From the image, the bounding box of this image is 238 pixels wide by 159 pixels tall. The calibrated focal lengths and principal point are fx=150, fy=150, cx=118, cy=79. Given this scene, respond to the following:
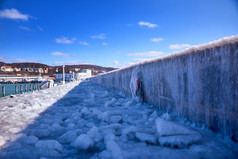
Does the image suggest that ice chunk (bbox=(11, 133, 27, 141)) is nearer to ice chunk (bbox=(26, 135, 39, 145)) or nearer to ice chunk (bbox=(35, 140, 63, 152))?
ice chunk (bbox=(26, 135, 39, 145))

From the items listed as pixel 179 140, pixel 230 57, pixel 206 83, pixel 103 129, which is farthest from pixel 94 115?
pixel 230 57

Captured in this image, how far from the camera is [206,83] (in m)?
1.77

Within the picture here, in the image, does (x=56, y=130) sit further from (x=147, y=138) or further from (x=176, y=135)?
(x=176, y=135)

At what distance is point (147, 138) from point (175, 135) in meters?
0.31

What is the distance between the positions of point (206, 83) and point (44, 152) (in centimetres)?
195

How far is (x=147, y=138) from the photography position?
5.72ft

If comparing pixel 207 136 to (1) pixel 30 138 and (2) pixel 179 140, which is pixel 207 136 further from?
(1) pixel 30 138

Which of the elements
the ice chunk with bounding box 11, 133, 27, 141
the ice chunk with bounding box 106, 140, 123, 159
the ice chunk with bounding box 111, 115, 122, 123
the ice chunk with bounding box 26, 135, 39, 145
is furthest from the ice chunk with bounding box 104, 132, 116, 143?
the ice chunk with bounding box 11, 133, 27, 141

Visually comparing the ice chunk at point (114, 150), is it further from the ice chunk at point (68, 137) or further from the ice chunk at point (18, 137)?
the ice chunk at point (18, 137)

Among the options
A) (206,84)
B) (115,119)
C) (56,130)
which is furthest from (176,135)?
(56,130)

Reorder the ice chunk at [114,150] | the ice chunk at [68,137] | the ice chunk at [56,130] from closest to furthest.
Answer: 1. the ice chunk at [114,150]
2. the ice chunk at [68,137]
3. the ice chunk at [56,130]

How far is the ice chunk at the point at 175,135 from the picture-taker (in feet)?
5.14

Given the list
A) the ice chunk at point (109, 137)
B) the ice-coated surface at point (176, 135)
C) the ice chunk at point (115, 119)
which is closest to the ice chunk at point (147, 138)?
the ice-coated surface at point (176, 135)

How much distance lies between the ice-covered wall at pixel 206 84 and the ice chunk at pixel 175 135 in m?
0.29
